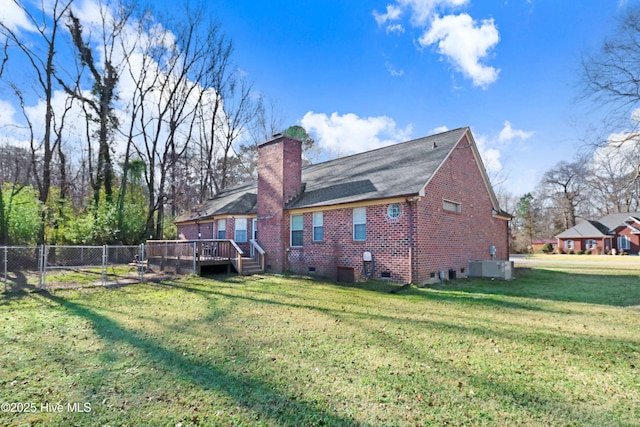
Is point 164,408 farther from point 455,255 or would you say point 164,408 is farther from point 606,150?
point 606,150

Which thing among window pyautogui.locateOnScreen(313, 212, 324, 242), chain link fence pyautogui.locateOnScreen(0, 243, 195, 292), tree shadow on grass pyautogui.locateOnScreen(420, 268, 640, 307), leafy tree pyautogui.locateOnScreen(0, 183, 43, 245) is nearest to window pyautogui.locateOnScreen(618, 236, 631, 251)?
tree shadow on grass pyautogui.locateOnScreen(420, 268, 640, 307)

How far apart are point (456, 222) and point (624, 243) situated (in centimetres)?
4044

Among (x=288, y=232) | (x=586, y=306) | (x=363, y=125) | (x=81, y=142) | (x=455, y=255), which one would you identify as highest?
(x=363, y=125)

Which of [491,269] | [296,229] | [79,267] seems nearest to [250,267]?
[296,229]

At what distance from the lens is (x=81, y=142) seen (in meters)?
25.1

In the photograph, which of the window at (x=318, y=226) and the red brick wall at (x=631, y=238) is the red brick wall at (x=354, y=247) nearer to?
the window at (x=318, y=226)

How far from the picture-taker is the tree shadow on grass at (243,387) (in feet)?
9.83

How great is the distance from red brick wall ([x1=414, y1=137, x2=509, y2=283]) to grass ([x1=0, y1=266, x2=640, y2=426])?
10.1 feet

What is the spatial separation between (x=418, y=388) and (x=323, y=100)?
883 inches

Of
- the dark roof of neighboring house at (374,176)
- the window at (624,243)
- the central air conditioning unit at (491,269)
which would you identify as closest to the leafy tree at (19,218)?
the dark roof of neighboring house at (374,176)

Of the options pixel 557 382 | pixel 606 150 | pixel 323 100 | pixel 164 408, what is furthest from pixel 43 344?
pixel 323 100

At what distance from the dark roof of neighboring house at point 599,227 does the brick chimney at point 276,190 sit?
43.0 metres

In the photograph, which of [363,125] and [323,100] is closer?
[323,100]

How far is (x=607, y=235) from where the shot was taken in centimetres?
3894
